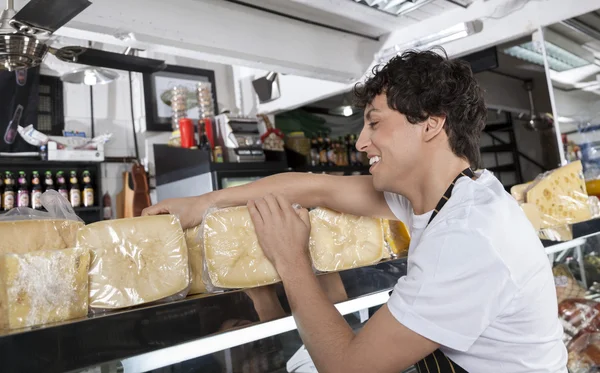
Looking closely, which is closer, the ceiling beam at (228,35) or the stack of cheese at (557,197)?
the stack of cheese at (557,197)

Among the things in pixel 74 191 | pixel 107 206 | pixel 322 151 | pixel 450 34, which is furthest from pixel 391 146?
pixel 322 151

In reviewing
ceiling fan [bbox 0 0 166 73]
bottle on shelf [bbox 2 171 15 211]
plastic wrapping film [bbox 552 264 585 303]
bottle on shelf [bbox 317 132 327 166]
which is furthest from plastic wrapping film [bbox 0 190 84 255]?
bottle on shelf [bbox 317 132 327 166]

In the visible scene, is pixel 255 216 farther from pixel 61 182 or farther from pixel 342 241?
pixel 61 182

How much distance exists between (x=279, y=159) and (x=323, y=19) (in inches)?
61.9

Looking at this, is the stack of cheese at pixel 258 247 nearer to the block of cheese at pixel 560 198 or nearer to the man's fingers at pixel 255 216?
the man's fingers at pixel 255 216

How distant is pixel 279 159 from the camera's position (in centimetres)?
499

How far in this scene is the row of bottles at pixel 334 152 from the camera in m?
5.75

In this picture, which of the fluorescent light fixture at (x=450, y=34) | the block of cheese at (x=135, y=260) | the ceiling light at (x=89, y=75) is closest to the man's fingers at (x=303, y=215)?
the block of cheese at (x=135, y=260)

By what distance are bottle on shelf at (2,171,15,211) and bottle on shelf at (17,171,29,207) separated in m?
0.05

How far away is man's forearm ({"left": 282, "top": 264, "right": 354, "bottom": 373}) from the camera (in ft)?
A: 3.49

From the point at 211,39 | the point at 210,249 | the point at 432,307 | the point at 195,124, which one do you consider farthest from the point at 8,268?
the point at 195,124

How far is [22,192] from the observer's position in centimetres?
421

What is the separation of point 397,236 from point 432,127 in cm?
46

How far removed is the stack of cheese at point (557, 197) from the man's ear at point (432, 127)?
0.95m
